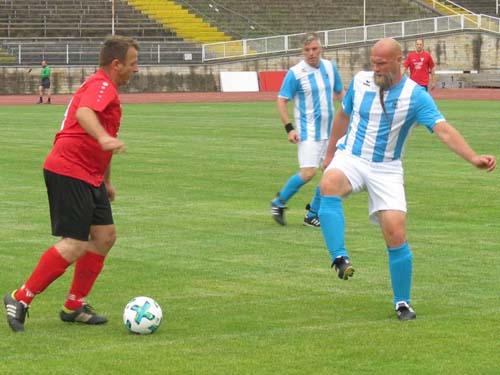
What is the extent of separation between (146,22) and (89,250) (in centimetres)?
5490

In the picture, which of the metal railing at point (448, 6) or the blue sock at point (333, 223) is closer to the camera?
the blue sock at point (333, 223)

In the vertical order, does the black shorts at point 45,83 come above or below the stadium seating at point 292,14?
below

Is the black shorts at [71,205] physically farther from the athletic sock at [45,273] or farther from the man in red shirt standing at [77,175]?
the athletic sock at [45,273]

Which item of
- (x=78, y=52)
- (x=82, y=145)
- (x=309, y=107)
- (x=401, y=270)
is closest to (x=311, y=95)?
(x=309, y=107)

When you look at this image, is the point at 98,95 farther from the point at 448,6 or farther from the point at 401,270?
the point at 448,6

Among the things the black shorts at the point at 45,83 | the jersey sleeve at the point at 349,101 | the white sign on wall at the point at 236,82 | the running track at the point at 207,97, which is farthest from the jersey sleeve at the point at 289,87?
the white sign on wall at the point at 236,82

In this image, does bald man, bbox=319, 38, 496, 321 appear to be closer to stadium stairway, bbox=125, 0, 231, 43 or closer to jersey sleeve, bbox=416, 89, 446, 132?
jersey sleeve, bbox=416, 89, 446, 132

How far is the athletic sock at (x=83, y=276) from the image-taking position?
8.90 metres

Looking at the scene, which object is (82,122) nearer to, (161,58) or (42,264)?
(42,264)

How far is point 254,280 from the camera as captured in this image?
420 inches

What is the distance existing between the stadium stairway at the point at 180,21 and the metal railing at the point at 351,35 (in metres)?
3.89

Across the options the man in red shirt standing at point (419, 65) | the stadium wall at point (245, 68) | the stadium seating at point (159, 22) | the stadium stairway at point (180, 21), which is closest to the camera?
the man in red shirt standing at point (419, 65)

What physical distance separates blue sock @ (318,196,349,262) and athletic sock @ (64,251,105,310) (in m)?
1.59

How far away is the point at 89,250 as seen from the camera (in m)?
8.88
